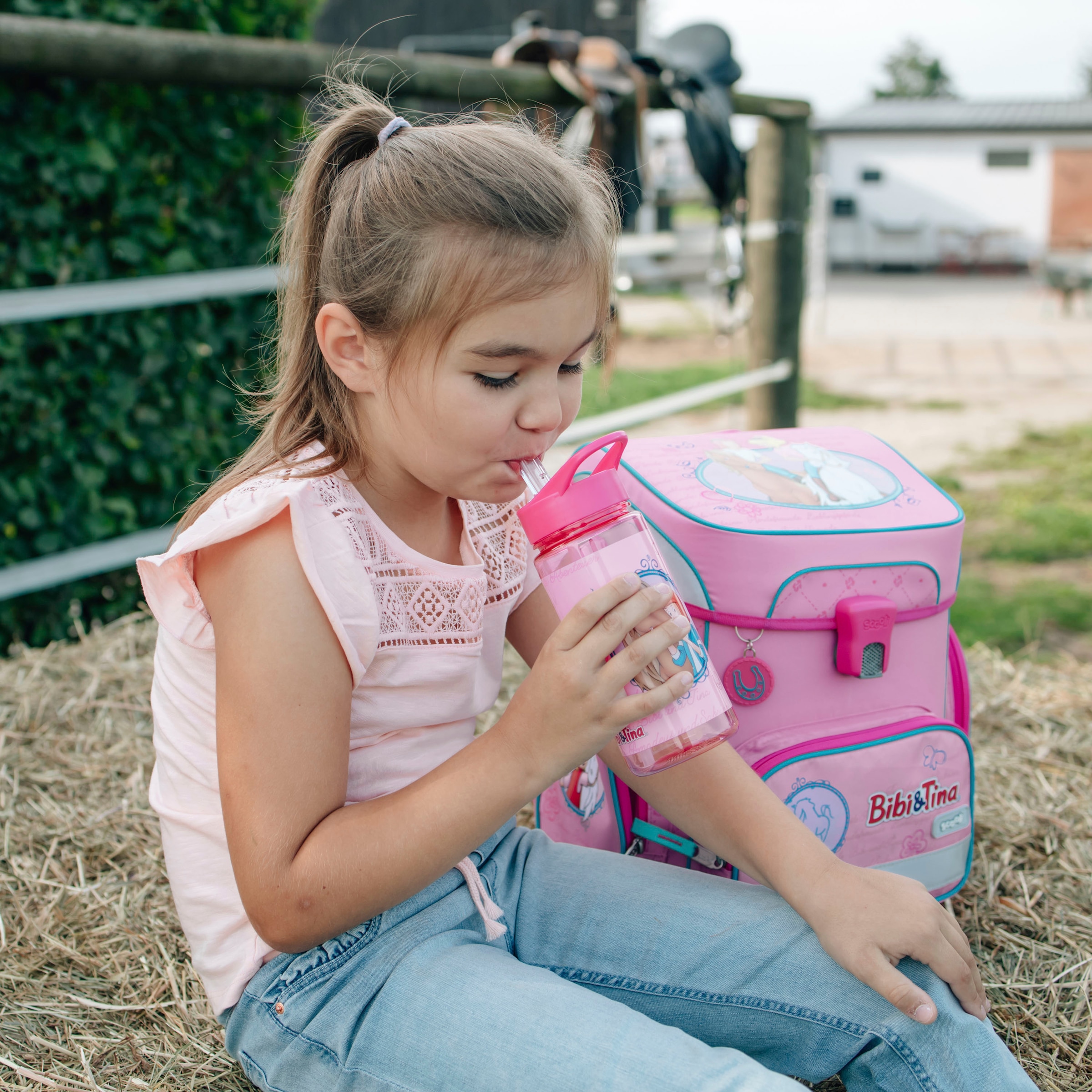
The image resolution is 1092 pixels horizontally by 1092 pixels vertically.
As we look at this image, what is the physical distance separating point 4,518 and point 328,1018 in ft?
6.30

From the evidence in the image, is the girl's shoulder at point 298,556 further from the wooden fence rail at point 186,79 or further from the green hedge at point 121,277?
the green hedge at point 121,277

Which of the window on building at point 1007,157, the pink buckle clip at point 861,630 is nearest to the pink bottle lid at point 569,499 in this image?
the pink buckle clip at point 861,630

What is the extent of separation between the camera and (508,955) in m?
1.17

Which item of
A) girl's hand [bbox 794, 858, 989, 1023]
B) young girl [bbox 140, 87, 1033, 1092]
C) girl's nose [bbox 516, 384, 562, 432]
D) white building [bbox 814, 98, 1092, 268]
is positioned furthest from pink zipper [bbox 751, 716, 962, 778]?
white building [bbox 814, 98, 1092, 268]

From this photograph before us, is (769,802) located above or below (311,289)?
below

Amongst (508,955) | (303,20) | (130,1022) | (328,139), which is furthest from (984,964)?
(303,20)

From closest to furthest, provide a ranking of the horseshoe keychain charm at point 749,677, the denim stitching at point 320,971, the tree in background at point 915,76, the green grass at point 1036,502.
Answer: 1. the denim stitching at point 320,971
2. the horseshoe keychain charm at point 749,677
3. the green grass at point 1036,502
4. the tree in background at point 915,76

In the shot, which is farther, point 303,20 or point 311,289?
point 303,20

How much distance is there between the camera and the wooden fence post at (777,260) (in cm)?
433

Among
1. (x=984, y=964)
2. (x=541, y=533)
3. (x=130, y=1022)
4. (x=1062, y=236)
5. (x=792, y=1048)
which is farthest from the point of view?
(x=1062, y=236)

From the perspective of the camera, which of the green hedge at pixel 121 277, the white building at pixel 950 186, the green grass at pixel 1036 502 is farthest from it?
the white building at pixel 950 186

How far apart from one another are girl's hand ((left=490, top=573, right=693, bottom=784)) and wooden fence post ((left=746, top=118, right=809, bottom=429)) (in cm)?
339

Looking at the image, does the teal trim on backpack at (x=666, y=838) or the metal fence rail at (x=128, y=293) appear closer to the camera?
the teal trim on backpack at (x=666, y=838)

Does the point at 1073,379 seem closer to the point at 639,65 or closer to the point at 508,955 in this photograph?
the point at 639,65
